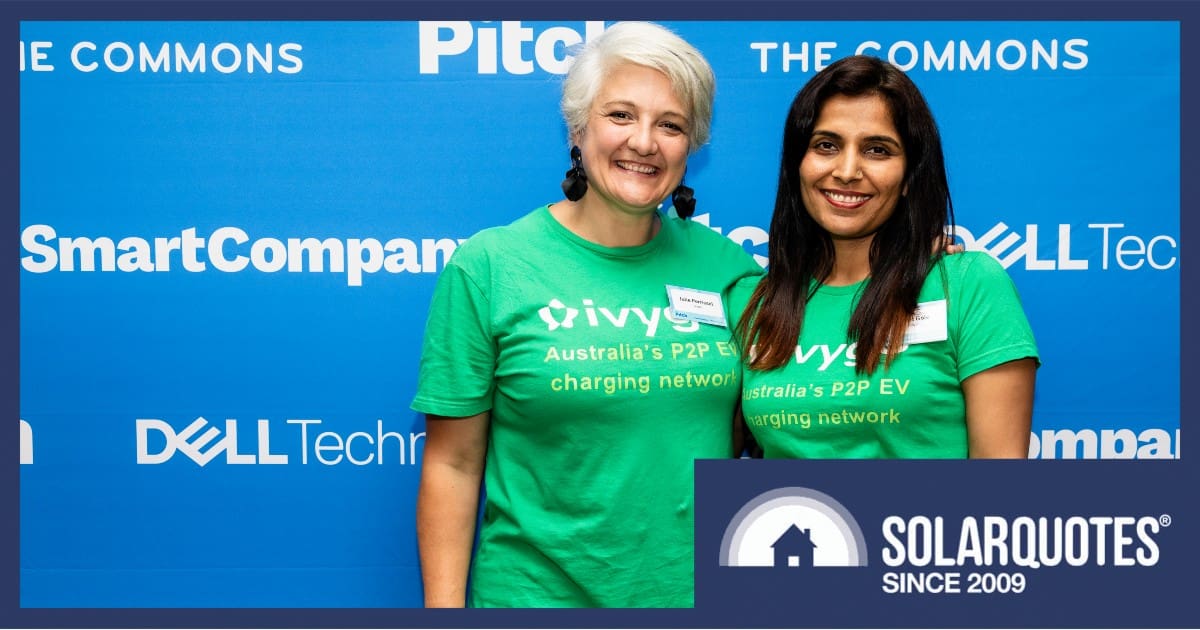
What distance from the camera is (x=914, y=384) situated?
1.55 metres

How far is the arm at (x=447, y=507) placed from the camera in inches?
67.6

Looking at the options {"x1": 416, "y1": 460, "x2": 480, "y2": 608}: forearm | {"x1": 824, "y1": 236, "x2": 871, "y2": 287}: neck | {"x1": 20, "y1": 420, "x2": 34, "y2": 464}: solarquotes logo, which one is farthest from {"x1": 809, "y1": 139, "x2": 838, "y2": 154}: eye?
{"x1": 20, "y1": 420, "x2": 34, "y2": 464}: solarquotes logo

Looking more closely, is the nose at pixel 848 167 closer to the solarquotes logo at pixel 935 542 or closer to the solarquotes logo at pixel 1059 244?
the solarquotes logo at pixel 935 542

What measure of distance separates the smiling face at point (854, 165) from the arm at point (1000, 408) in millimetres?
318

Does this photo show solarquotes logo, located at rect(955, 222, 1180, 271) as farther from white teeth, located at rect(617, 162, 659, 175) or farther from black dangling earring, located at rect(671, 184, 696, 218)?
white teeth, located at rect(617, 162, 659, 175)

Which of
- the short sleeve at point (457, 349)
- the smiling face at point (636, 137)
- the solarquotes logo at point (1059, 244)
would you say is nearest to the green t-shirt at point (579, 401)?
the short sleeve at point (457, 349)

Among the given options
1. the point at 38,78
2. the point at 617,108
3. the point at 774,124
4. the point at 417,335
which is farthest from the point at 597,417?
the point at 38,78

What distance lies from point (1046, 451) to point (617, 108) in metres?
1.32

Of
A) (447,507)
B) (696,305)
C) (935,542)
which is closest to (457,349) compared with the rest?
(447,507)

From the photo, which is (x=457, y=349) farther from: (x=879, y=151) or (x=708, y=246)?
(x=879, y=151)

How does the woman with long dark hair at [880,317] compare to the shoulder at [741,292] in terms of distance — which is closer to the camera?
the woman with long dark hair at [880,317]

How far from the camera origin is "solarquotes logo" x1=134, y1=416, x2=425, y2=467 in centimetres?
221

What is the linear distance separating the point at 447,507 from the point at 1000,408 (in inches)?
37.0

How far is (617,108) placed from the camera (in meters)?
1.63
